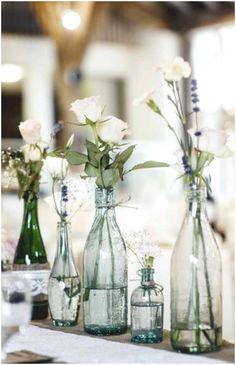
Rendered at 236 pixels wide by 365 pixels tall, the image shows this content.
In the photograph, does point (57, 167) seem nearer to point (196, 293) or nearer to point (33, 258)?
point (33, 258)

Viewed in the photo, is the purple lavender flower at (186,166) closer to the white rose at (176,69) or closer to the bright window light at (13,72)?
the white rose at (176,69)

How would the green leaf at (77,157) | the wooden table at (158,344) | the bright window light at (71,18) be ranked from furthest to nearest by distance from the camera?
the bright window light at (71,18) → the green leaf at (77,157) → the wooden table at (158,344)

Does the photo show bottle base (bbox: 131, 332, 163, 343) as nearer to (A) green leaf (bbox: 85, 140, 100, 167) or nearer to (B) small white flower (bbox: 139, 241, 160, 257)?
(B) small white flower (bbox: 139, 241, 160, 257)

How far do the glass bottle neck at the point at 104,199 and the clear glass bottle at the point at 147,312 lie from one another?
0.50 feet

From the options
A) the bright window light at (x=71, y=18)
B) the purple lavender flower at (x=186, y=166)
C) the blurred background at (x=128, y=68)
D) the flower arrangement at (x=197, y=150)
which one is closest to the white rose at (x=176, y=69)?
the flower arrangement at (x=197, y=150)

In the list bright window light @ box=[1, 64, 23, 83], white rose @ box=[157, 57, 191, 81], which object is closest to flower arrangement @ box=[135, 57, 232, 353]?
white rose @ box=[157, 57, 191, 81]

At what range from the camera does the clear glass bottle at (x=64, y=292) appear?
60.1 inches

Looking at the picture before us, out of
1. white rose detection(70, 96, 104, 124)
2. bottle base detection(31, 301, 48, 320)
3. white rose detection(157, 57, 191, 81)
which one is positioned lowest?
bottle base detection(31, 301, 48, 320)

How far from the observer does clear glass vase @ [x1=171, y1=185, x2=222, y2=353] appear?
126 centimetres

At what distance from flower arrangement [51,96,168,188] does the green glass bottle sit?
23cm

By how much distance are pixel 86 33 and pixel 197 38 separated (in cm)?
186

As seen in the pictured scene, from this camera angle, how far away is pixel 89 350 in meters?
1.32

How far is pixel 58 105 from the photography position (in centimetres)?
863

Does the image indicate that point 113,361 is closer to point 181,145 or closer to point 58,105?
point 181,145
